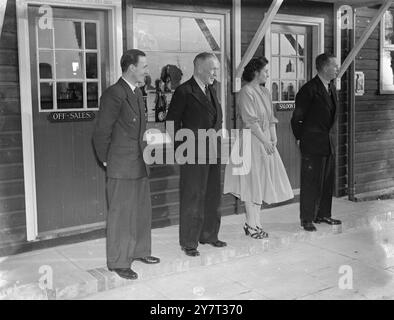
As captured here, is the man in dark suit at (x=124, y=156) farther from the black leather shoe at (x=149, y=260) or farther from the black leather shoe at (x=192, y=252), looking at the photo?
the black leather shoe at (x=192, y=252)

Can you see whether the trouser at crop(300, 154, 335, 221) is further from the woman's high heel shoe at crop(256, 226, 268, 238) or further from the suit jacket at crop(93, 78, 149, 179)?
the suit jacket at crop(93, 78, 149, 179)

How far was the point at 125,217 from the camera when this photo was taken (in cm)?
442

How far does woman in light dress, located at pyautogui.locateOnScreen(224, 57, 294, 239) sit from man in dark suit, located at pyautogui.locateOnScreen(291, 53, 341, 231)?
41 cm

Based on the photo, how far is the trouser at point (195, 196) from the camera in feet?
16.0

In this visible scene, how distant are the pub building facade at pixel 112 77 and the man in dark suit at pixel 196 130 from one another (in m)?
0.83

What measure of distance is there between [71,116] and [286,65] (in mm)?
2966

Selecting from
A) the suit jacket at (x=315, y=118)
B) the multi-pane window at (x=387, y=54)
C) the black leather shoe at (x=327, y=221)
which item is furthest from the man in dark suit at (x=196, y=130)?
the multi-pane window at (x=387, y=54)

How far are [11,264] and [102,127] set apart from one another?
150 cm

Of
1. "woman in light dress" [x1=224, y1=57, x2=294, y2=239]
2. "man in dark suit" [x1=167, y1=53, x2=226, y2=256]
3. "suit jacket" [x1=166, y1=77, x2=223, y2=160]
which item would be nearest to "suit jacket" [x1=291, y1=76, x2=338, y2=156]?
"woman in light dress" [x1=224, y1=57, x2=294, y2=239]

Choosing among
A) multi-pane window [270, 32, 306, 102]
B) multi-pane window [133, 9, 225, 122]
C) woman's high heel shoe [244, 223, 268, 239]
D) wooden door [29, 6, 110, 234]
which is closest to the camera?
wooden door [29, 6, 110, 234]

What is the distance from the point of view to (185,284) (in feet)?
14.8

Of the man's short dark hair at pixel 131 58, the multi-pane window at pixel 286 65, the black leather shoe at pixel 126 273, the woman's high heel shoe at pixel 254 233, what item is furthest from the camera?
the multi-pane window at pixel 286 65

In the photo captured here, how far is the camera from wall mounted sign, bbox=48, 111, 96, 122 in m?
5.08
